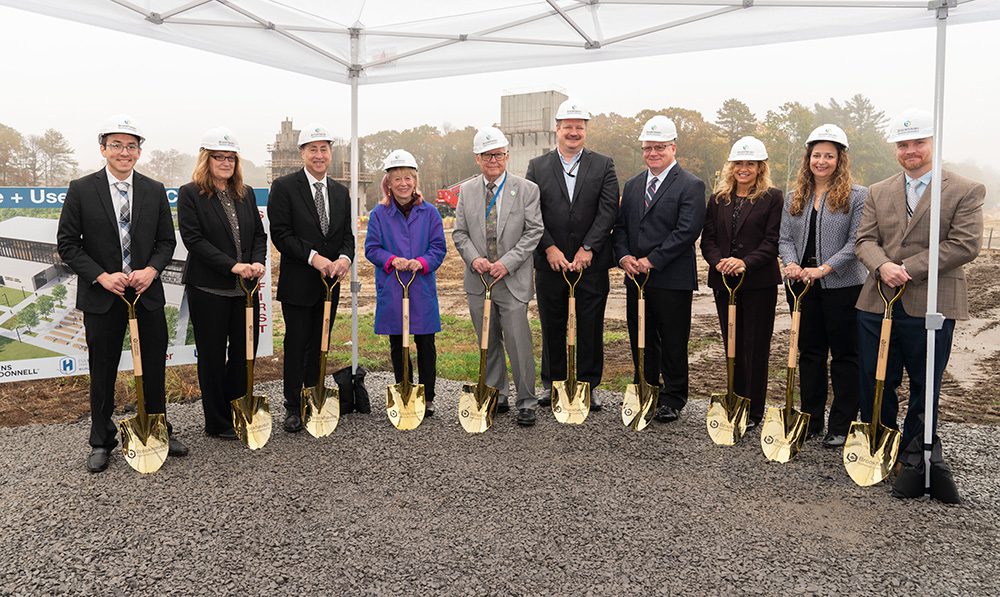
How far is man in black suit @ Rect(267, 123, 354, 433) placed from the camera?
453cm

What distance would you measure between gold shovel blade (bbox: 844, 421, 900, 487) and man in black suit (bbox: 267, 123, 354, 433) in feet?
10.9

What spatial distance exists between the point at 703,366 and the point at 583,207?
16.0 ft

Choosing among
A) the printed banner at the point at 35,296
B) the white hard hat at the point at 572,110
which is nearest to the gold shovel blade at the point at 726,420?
the white hard hat at the point at 572,110

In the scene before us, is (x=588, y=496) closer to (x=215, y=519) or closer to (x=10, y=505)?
(x=215, y=519)

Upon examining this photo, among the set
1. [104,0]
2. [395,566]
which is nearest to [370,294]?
[104,0]

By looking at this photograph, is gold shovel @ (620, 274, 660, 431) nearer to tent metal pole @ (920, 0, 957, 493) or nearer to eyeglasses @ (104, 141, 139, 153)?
tent metal pole @ (920, 0, 957, 493)

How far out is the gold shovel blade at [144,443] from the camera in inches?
153

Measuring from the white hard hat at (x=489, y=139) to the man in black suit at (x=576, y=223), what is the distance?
45cm

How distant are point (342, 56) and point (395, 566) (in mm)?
3897

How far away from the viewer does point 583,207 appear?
4805 mm

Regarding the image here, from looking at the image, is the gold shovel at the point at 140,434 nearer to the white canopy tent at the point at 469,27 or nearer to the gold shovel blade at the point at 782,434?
the white canopy tent at the point at 469,27

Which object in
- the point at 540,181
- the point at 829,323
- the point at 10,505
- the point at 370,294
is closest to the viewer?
the point at 10,505

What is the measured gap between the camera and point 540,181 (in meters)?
4.92

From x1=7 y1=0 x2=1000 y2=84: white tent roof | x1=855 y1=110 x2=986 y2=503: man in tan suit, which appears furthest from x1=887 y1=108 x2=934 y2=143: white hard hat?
x1=7 y1=0 x2=1000 y2=84: white tent roof
